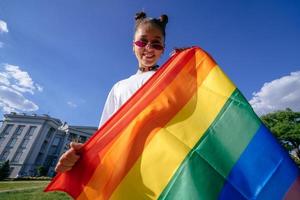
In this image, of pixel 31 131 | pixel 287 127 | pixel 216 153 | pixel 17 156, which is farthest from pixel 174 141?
pixel 31 131

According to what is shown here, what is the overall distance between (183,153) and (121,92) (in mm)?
870

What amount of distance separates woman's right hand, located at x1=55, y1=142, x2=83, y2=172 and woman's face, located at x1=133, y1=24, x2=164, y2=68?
3.43 feet

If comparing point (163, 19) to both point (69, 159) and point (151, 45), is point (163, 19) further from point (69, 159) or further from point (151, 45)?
point (69, 159)

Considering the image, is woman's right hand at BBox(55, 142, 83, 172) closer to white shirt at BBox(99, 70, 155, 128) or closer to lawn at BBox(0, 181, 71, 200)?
white shirt at BBox(99, 70, 155, 128)

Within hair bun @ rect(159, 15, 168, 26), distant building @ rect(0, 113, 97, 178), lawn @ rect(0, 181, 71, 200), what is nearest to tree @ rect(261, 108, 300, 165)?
lawn @ rect(0, 181, 71, 200)

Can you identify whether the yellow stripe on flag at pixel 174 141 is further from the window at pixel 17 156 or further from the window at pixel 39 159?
the window at pixel 39 159

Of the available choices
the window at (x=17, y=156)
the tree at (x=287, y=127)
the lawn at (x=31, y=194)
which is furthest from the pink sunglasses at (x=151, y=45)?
the window at (x=17, y=156)

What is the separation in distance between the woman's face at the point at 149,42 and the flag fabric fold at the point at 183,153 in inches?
18.3

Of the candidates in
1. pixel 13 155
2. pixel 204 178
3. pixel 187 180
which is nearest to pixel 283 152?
pixel 204 178

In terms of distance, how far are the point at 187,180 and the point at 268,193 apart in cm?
49

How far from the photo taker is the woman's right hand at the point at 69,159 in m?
1.32

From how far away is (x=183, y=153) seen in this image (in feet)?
4.58

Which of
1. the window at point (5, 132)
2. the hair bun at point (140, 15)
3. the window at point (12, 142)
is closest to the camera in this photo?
the hair bun at point (140, 15)

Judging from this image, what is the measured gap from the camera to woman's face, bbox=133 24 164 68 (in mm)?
2043
